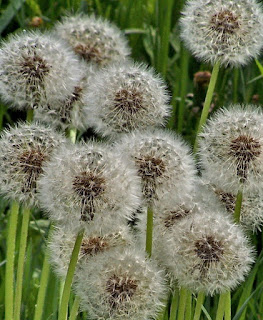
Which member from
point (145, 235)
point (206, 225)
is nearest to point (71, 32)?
point (145, 235)

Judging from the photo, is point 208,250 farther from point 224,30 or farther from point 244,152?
point 224,30

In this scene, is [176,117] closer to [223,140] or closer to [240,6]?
[240,6]

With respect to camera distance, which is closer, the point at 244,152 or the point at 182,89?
the point at 244,152

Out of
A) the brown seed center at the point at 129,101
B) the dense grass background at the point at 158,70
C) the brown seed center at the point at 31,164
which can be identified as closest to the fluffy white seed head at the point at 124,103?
the brown seed center at the point at 129,101

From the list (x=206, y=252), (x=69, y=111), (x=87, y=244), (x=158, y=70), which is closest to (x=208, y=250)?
(x=206, y=252)

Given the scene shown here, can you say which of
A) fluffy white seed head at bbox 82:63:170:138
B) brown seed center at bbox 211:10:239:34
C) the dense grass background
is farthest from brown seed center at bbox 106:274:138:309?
brown seed center at bbox 211:10:239:34

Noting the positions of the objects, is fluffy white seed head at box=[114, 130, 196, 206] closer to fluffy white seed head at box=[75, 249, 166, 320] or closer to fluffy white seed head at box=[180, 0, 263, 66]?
fluffy white seed head at box=[75, 249, 166, 320]
